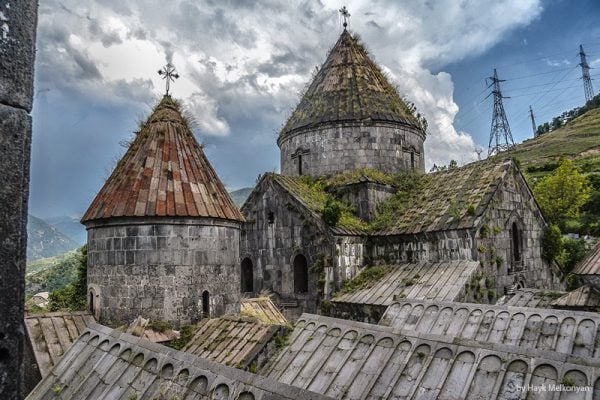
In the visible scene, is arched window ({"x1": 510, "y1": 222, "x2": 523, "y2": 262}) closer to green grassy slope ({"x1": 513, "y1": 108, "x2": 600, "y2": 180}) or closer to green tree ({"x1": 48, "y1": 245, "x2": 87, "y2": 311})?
green tree ({"x1": 48, "y1": 245, "x2": 87, "y2": 311})

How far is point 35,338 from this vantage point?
24.7 ft

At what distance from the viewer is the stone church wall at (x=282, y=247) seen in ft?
42.1

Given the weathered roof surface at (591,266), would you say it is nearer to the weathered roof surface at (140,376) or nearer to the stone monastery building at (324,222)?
the stone monastery building at (324,222)

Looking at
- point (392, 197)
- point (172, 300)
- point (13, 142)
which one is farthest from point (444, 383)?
point (392, 197)

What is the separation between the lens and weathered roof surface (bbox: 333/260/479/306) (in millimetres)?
10364

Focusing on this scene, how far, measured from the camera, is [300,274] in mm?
13531

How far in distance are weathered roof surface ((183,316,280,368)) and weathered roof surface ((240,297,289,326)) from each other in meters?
1.46

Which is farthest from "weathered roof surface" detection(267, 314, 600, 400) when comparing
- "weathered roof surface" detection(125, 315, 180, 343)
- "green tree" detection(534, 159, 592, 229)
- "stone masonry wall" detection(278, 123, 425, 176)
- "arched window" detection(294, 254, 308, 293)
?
"green tree" detection(534, 159, 592, 229)

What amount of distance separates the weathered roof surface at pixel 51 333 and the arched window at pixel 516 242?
11.3 metres

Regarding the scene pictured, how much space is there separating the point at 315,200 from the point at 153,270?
21.5 feet

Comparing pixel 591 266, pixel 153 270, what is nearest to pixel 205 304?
pixel 153 270

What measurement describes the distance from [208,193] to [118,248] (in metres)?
2.15

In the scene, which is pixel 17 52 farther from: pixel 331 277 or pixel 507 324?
pixel 331 277

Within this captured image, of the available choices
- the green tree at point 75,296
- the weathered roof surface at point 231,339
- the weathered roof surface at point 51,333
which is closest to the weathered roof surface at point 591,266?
the weathered roof surface at point 231,339
